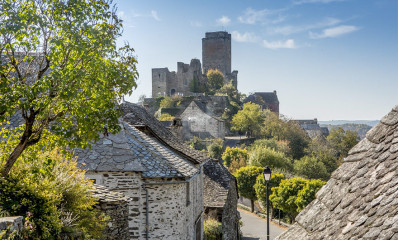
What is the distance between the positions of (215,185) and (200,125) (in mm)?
37530

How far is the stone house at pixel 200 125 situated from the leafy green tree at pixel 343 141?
1865 cm

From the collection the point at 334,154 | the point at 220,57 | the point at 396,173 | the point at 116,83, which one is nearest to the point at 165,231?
the point at 116,83

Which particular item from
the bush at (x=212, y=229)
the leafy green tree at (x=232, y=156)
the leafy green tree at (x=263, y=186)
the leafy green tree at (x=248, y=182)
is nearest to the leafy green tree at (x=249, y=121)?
the leafy green tree at (x=232, y=156)

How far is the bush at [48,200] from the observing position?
5.56 meters

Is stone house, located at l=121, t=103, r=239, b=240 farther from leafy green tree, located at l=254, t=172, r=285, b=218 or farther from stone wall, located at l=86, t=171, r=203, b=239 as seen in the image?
leafy green tree, located at l=254, t=172, r=285, b=218

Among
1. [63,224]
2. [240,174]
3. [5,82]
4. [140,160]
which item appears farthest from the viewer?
[240,174]

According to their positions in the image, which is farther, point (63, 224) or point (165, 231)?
point (165, 231)

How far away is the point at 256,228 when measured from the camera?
31.2 m

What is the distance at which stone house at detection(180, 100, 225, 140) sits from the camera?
5947 cm

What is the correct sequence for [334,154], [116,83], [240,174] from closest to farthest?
[116,83], [240,174], [334,154]

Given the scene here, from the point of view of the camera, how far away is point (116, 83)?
25.9 ft

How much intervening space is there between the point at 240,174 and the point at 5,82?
115 feet

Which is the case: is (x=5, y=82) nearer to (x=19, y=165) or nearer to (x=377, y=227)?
(x=19, y=165)

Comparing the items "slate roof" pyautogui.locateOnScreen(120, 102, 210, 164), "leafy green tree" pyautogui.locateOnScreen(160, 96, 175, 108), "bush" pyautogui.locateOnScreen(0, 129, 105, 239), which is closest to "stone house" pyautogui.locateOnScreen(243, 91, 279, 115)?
"leafy green tree" pyautogui.locateOnScreen(160, 96, 175, 108)
